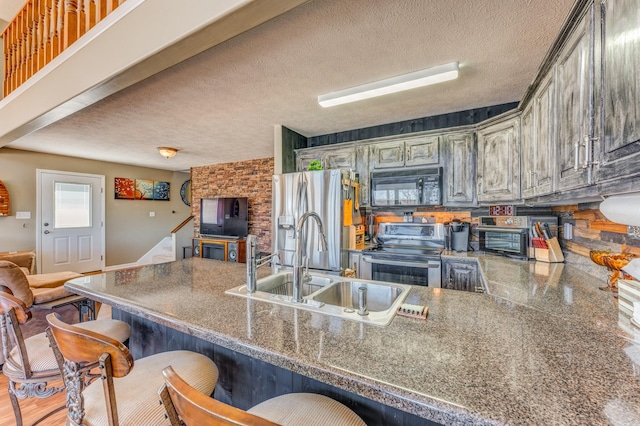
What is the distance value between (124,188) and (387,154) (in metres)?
6.00

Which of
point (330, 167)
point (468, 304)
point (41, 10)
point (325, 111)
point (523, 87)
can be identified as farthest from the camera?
point (330, 167)

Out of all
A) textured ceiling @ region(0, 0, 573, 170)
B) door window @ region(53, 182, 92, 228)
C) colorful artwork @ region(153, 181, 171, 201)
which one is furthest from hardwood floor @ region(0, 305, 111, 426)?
colorful artwork @ region(153, 181, 171, 201)

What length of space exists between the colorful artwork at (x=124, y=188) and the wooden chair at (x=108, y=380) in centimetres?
630

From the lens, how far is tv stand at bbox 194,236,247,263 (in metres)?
5.23

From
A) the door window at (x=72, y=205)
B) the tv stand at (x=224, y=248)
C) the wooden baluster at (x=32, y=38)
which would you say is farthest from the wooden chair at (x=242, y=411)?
the door window at (x=72, y=205)

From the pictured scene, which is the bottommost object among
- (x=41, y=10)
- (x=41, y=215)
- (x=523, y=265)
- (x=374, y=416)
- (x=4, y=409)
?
(x=4, y=409)

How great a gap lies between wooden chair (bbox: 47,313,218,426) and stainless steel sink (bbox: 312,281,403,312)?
0.67m

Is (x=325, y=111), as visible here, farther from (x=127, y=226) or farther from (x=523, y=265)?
(x=127, y=226)

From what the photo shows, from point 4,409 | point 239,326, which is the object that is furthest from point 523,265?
point 4,409

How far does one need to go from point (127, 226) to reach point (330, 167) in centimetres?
533

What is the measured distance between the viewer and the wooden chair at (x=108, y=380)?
85 cm

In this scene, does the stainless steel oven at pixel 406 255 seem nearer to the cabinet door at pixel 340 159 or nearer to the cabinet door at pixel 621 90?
the cabinet door at pixel 340 159

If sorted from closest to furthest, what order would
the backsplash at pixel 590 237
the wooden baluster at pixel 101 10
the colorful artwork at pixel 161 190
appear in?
the backsplash at pixel 590 237 → the wooden baluster at pixel 101 10 → the colorful artwork at pixel 161 190

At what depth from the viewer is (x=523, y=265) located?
2.30 m
